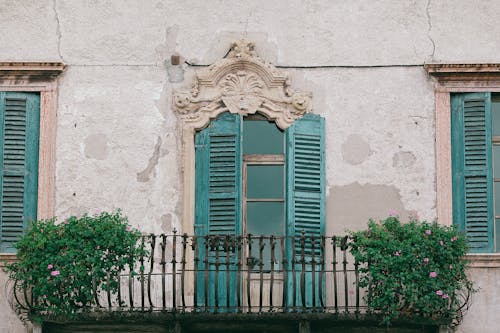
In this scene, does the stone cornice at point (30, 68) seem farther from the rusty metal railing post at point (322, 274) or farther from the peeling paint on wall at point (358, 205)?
the rusty metal railing post at point (322, 274)

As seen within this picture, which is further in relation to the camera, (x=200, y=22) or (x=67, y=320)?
(x=200, y=22)

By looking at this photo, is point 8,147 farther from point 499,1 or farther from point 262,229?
point 499,1

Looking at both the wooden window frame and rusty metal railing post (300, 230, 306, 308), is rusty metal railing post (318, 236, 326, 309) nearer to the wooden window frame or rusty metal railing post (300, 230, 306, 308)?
rusty metal railing post (300, 230, 306, 308)

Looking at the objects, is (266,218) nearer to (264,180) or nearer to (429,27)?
(264,180)

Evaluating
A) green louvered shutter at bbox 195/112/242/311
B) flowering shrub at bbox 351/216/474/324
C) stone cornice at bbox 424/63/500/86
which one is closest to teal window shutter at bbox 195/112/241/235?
green louvered shutter at bbox 195/112/242/311

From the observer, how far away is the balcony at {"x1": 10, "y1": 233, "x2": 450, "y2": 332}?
647 inches

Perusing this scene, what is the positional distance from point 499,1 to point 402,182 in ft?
7.10

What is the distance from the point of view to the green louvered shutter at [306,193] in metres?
16.9

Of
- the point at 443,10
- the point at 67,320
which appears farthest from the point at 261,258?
the point at 443,10

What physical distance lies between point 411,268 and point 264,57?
2.85 meters

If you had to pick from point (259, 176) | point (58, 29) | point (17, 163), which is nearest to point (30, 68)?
point (58, 29)

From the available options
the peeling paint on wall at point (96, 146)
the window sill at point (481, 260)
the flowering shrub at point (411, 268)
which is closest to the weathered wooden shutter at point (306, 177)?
the flowering shrub at point (411, 268)

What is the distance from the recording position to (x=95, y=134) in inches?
688

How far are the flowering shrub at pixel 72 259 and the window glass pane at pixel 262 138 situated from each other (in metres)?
1.72
